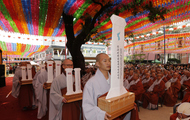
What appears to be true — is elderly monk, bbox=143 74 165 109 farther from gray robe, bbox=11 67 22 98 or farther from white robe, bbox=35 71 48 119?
gray robe, bbox=11 67 22 98

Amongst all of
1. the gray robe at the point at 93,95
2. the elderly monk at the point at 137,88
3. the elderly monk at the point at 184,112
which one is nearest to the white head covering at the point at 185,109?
the elderly monk at the point at 184,112

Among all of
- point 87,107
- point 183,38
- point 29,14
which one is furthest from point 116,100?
point 183,38

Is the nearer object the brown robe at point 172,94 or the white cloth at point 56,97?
the white cloth at point 56,97

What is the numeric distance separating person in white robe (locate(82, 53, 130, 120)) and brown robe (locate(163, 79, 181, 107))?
4782 mm

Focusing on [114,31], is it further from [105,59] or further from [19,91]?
[19,91]

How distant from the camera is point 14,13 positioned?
14.3 feet

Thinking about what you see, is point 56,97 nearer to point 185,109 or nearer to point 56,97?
point 56,97

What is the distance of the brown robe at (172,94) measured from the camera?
5.25 meters

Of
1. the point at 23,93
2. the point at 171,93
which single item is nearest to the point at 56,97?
the point at 23,93

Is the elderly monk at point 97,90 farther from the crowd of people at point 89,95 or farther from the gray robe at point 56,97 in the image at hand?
the gray robe at point 56,97

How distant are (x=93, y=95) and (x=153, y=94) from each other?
422 centimetres

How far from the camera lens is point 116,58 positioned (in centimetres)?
151

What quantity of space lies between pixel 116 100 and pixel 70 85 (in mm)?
1487

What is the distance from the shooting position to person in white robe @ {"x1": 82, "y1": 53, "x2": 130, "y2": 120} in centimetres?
157
